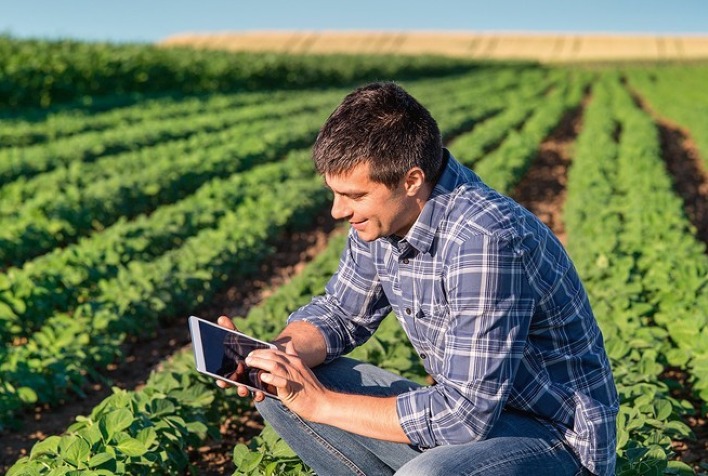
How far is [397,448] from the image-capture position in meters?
2.50

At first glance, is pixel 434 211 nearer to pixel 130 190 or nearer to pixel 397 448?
pixel 397 448

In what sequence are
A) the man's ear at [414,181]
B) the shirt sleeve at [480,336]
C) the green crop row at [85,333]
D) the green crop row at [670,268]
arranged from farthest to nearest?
the green crop row at [85,333] → the green crop row at [670,268] → the man's ear at [414,181] → the shirt sleeve at [480,336]

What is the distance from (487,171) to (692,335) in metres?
6.34

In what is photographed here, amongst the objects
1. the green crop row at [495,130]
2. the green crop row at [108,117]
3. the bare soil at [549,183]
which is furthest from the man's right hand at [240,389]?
the green crop row at [108,117]

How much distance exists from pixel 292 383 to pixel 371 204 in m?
0.57

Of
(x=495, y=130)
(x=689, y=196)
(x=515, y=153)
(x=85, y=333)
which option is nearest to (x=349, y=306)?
(x=85, y=333)

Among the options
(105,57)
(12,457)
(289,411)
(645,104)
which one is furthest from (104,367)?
(645,104)

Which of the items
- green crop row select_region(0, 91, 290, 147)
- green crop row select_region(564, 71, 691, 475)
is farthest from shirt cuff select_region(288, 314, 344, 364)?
green crop row select_region(0, 91, 290, 147)

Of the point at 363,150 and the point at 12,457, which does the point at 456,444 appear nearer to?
the point at 363,150

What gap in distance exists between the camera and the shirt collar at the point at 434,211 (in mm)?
2320

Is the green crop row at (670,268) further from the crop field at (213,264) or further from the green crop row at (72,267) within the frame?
the green crop row at (72,267)

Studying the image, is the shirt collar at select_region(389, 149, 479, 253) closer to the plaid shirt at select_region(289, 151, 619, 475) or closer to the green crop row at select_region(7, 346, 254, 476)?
the plaid shirt at select_region(289, 151, 619, 475)

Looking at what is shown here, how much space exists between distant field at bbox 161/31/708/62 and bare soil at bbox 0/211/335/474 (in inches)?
1890

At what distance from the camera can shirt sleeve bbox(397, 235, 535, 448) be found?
216cm
